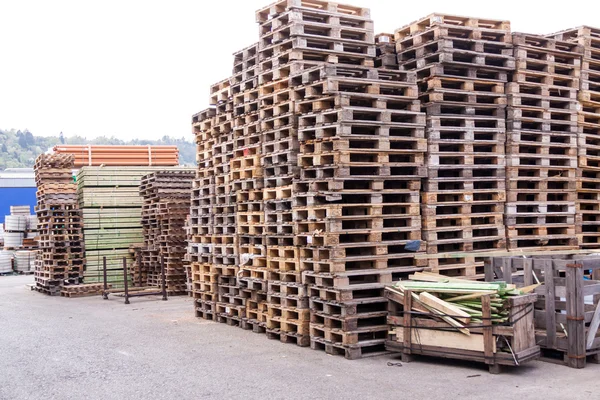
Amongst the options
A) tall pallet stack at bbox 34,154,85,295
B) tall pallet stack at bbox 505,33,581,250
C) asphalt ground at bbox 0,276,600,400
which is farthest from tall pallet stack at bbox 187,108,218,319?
tall pallet stack at bbox 34,154,85,295

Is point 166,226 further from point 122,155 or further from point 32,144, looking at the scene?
point 32,144

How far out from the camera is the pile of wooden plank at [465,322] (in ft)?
25.5

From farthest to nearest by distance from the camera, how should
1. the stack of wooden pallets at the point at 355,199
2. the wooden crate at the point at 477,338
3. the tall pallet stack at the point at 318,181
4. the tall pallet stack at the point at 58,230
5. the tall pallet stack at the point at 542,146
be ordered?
the tall pallet stack at the point at 58,230 → the tall pallet stack at the point at 542,146 → the tall pallet stack at the point at 318,181 → the stack of wooden pallets at the point at 355,199 → the wooden crate at the point at 477,338

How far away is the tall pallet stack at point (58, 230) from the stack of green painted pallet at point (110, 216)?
0.31 meters

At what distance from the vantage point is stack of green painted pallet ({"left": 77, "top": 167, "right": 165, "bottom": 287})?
20.4m

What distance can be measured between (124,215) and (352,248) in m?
13.0

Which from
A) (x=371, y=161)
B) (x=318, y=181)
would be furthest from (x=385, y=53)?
(x=318, y=181)

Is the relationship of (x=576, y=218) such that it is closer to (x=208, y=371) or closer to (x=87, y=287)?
(x=208, y=371)

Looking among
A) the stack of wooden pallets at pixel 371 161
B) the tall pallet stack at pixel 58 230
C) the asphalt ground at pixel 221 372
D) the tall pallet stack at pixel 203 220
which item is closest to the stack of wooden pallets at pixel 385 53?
the stack of wooden pallets at pixel 371 161

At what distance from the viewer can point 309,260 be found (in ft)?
31.8

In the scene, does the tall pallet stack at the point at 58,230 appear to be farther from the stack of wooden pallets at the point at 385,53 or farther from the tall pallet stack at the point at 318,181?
the stack of wooden pallets at the point at 385,53

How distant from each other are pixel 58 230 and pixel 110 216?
5.43ft

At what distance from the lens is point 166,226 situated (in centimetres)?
1900

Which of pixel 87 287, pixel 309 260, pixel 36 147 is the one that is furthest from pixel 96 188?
pixel 36 147
